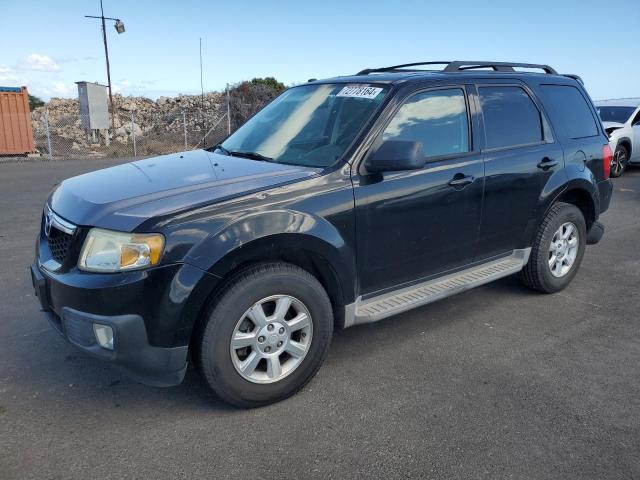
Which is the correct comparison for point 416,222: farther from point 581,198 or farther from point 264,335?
point 581,198

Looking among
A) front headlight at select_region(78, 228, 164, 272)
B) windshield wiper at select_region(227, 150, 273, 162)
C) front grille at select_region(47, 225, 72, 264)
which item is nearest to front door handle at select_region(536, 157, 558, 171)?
windshield wiper at select_region(227, 150, 273, 162)

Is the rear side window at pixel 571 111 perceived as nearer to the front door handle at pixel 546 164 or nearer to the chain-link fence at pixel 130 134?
the front door handle at pixel 546 164

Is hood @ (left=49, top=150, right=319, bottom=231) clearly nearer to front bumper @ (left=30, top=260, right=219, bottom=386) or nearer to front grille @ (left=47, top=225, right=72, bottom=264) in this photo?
front grille @ (left=47, top=225, right=72, bottom=264)

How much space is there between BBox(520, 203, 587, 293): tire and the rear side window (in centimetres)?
71

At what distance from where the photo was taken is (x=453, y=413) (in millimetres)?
3004

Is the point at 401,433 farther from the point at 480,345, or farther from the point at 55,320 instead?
the point at 55,320

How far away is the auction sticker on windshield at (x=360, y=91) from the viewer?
3.71 metres

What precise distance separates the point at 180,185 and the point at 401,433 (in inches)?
72.1

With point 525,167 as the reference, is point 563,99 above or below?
above

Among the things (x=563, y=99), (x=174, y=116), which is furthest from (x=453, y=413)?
(x=174, y=116)

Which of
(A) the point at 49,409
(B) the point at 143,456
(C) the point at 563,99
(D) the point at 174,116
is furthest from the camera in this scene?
(D) the point at 174,116

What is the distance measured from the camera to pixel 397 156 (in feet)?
10.6

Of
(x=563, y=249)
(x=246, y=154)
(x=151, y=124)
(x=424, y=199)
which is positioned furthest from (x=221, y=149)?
(x=151, y=124)

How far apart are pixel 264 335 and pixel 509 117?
2712mm
